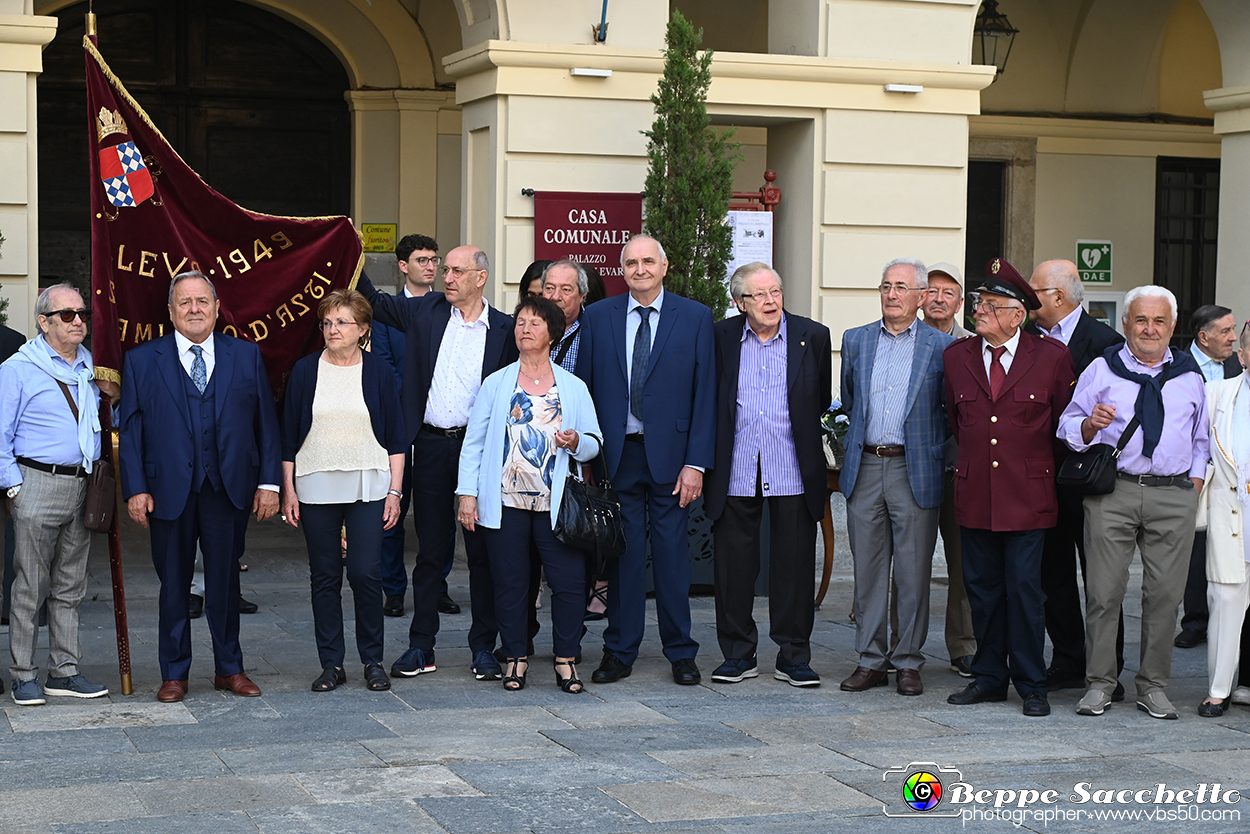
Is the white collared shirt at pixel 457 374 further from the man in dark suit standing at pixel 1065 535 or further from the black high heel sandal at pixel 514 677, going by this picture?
the man in dark suit standing at pixel 1065 535

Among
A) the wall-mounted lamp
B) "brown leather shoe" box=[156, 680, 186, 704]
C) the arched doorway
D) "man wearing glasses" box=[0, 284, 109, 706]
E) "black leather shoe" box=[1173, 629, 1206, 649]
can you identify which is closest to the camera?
"man wearing glasses" box=[0, 284, 109, 706]

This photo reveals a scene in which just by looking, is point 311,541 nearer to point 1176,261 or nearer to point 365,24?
point 365,24

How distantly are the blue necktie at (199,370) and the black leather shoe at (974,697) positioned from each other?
11.8 ft

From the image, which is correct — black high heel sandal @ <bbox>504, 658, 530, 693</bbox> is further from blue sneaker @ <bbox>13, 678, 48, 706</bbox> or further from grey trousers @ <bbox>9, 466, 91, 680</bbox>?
blue sneaker @ <bbox>13, 678, 48, 706</bbox>

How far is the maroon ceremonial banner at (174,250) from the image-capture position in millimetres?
6992

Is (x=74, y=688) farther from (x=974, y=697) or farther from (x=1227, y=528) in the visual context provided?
(x=1227, y=528)

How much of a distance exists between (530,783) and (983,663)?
2.44 metres

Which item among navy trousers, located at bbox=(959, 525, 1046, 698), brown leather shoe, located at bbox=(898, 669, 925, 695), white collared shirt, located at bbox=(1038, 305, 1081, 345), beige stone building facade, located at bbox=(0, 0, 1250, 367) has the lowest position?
brown leather shoe, located at bbox=(898, 669, 925, 695)

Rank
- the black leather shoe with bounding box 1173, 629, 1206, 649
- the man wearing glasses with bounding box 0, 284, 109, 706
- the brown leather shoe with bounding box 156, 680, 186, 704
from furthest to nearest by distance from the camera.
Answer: the black leather shoe with bounding box 1173, 629, 1206, 649, the brown leather shoe with bounding box 156, 680, 186, 704, the man wearing glasses with bounding box 0, 284, 109, 706

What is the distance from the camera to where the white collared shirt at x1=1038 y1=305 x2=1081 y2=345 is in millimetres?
7176

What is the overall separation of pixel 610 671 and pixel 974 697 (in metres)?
1.66

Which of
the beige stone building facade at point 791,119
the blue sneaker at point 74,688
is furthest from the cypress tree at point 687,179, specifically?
the blue sneaker at point 74,688

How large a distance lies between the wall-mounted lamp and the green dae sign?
3366mm

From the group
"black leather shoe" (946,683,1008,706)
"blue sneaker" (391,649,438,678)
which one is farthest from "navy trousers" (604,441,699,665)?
"black leather shoe" (946,683,1008,706)
